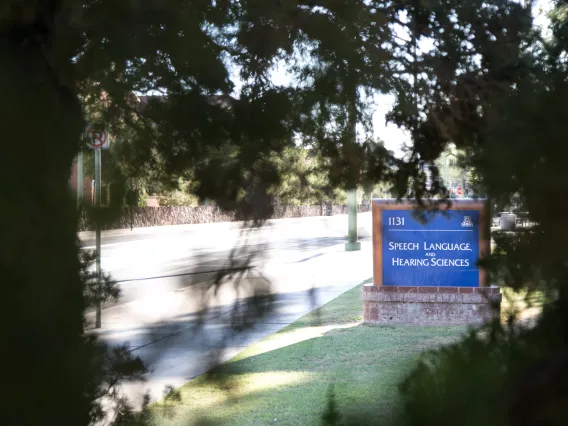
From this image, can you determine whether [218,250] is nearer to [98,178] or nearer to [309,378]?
[98,178]

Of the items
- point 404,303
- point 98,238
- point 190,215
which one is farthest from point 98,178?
point 404,303

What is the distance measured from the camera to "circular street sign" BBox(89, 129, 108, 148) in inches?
72.1

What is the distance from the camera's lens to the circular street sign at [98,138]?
1.83 m

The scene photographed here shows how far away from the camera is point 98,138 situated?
1.89 m

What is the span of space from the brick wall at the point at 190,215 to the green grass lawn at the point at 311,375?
0.30 m

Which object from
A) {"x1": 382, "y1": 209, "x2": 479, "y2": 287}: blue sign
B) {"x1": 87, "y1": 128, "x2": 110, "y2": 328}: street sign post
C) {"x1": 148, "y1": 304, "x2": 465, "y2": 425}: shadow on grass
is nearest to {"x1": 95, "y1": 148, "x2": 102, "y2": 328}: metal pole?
{"x1": 87, "y1": 128, "x2": 110, "y2": 328}: street sign post

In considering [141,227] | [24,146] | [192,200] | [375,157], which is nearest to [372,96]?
[375,157]

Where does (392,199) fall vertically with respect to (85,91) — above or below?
below

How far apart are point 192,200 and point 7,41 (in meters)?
0.56

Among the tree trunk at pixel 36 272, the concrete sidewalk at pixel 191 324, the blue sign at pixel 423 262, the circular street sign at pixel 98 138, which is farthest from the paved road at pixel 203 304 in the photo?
the blue sign at pixel 423 262

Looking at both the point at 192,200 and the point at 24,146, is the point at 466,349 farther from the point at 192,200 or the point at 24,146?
the point at 24,146

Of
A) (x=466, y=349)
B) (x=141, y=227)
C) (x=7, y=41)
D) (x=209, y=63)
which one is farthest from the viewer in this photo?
(x=141, y=227)

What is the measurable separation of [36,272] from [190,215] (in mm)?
634

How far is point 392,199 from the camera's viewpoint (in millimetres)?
1939
